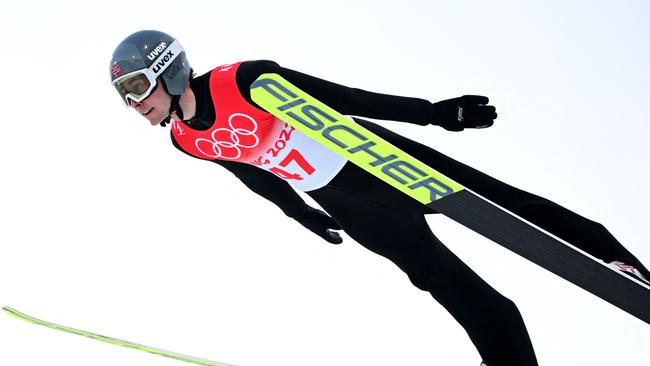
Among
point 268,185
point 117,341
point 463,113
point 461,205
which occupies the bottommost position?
point 117,341

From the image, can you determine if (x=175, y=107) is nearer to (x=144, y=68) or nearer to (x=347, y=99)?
(x=144, y=68)

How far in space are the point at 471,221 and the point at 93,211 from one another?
6.91ft

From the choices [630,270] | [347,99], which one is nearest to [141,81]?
[347,99]

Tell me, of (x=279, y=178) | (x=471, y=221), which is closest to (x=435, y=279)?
(x=471, y=221)

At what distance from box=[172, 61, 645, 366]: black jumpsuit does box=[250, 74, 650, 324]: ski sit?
166 mm

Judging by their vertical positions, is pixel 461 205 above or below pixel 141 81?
below

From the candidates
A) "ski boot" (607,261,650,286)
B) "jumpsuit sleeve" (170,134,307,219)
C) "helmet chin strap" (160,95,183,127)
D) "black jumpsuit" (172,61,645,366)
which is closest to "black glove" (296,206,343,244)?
"jumpsuit sleeve" (170,134,307,219)

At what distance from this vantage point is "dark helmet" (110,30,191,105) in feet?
8.10

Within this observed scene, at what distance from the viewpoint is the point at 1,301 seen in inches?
138

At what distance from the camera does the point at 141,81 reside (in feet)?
8.14

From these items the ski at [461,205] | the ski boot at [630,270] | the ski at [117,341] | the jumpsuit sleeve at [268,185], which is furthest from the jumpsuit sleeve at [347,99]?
the ski at [117,341]

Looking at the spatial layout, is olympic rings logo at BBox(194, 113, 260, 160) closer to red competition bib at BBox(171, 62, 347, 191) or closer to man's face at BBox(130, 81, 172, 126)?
red competition bib at BBox(171, 62, 347, 191)

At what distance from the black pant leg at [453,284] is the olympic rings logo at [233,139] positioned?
1.03 feet

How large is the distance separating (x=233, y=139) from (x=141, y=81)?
0.33m
